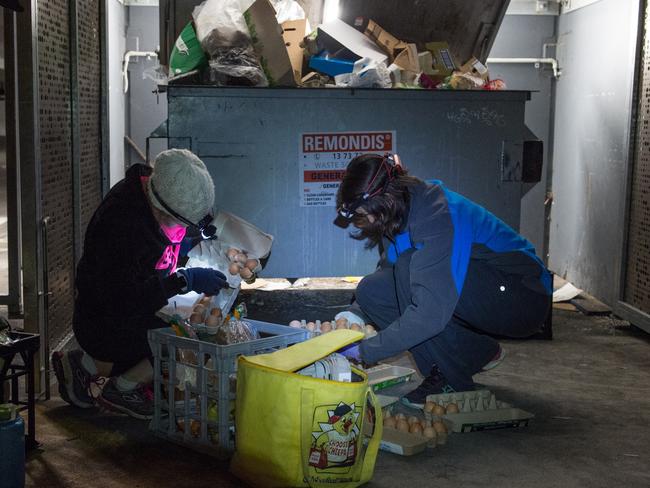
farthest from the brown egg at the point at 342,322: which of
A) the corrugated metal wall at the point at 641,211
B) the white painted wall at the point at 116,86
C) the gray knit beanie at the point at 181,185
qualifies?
the white painted wall at the point at 116,86

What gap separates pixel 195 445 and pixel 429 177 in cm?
258

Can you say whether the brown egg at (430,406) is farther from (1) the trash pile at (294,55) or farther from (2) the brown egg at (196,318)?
(1) the trash pile at (294,55)

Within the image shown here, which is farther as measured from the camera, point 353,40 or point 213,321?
point 353,40

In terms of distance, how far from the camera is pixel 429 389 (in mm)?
4043

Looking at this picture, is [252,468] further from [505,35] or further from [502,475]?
[505,35]

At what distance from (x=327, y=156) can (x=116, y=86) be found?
10.6 feet

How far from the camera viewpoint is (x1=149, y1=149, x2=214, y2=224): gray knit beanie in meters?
3.62

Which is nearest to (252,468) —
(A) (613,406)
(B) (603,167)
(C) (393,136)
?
(A) (613,406)

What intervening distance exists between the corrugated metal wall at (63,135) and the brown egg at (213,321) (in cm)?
94

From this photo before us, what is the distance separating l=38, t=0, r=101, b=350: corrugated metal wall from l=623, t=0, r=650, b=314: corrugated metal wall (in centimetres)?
362

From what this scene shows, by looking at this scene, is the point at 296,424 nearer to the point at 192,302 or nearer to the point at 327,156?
the point at 192,302

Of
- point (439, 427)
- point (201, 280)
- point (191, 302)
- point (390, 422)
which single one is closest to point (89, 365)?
point (191, 302)

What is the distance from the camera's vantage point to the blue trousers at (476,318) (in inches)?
156

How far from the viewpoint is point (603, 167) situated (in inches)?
263
